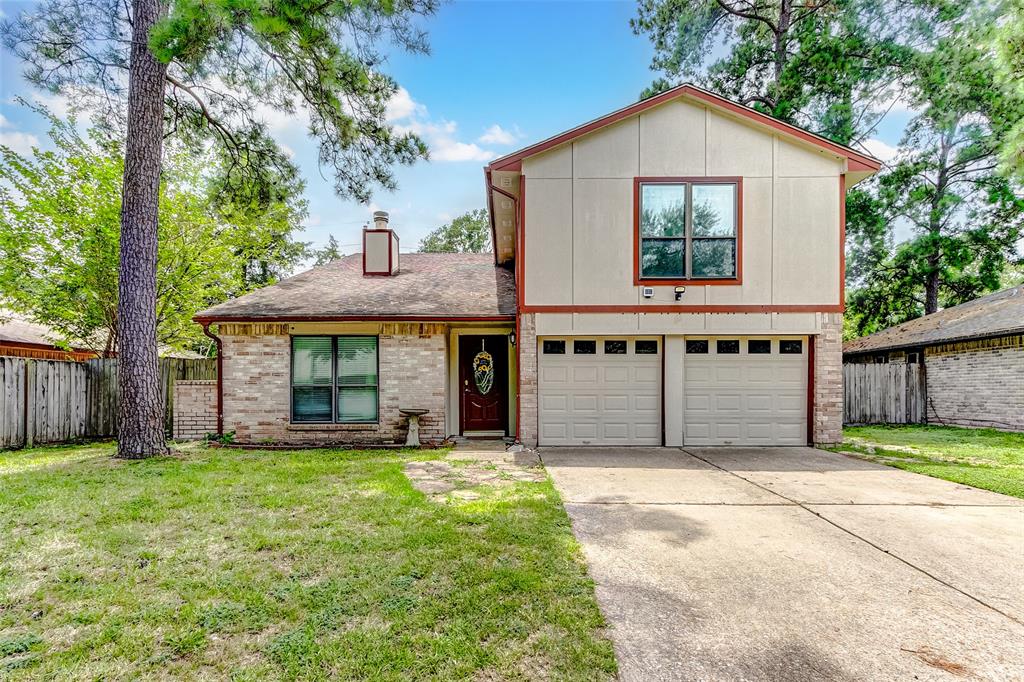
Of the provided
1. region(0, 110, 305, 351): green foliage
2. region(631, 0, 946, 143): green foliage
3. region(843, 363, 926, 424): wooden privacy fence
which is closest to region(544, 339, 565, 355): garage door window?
region(0, 110, 305, 351): green foliage

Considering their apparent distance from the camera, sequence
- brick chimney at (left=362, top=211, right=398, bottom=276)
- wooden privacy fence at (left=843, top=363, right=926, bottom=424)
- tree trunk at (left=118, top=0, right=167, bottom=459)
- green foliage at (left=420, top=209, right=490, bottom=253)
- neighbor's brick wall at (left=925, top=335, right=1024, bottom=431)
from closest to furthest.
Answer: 1. tree trunk at (left=118, top=0, right=167, bottom=459)
2. neighbor's brick wall at (left=925, top=335, right=1024, bottom=431)
3. brick chimney at (left=362, top=211, right=398, bottom=276)
4. wooden privacy fence at (left=843, top=363, right=926, bottom=424)
5. green foliage at (left=420, top=209, right=490, bottom=253)

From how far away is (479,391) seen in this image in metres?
9.84

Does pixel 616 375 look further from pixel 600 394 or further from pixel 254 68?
pixel 254 68

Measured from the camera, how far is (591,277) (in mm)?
8305

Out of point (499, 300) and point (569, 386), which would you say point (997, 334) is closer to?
point (569, 386)

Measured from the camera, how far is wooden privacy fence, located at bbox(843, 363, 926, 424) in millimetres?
12266

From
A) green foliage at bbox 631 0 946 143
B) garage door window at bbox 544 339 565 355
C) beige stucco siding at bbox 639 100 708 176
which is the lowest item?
garage door window at bbox 544 339 565 355

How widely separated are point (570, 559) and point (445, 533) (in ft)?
3.72

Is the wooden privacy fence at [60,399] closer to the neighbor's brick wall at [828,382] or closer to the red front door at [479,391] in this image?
the red front door at [479,391]

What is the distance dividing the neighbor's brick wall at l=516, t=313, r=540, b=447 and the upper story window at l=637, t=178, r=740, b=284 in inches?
87.9

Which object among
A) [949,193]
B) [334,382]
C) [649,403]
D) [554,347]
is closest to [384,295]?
[334,382]

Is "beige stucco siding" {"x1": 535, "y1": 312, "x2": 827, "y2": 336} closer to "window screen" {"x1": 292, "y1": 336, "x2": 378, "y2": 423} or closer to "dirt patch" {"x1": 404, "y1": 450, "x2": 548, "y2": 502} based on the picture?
"dirt patch" {"x1": 404, "y1": 450, "x2": 548, "y2": 502}


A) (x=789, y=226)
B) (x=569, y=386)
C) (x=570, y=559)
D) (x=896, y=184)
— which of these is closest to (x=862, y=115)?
(x=896, y=184)

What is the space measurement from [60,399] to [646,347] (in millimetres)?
11607
